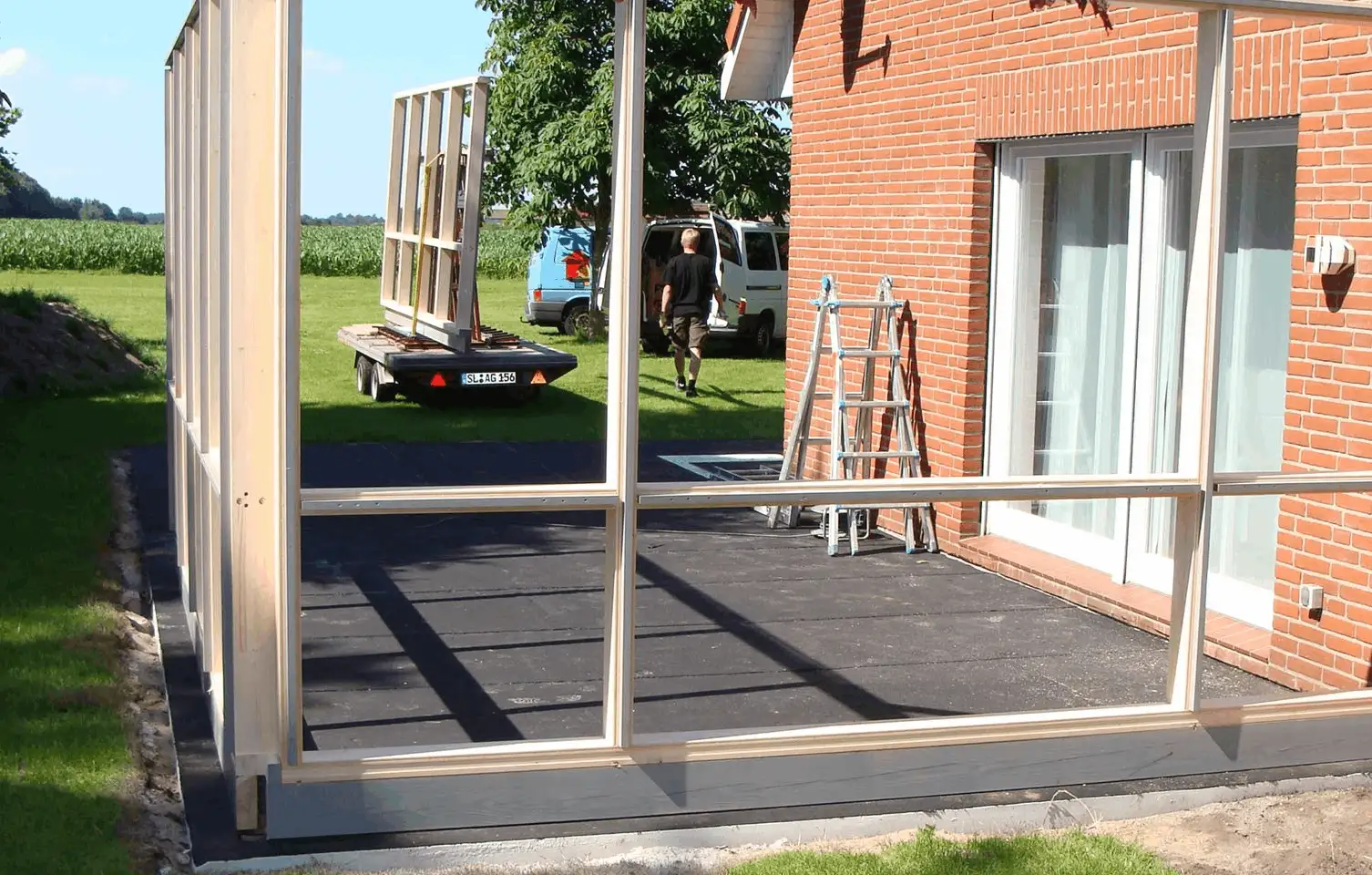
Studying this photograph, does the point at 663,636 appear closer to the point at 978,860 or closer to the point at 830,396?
the point at 978,860

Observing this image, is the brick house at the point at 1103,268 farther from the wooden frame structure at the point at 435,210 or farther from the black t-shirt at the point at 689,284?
the black t-shirt at the point at 689,284

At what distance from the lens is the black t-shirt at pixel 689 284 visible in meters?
17.9

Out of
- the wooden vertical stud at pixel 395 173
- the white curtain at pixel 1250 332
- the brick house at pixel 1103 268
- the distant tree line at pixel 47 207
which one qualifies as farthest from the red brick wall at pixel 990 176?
the distant tree line at pixel 47 207

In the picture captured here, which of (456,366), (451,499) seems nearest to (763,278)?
(456,366)

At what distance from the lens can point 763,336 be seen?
2402cm

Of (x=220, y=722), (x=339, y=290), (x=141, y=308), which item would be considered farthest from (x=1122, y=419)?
(x=339, y=290)

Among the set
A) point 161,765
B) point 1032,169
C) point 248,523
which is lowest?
point 161,765

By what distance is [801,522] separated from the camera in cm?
1073

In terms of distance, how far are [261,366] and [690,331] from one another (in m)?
13.7

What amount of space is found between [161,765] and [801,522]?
587cm

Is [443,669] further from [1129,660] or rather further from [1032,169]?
[1032,169]

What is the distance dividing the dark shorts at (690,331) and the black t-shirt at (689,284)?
0.44ft

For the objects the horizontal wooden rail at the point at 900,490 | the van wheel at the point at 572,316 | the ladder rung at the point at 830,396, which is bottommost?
the ladder rung at the point at 830,396

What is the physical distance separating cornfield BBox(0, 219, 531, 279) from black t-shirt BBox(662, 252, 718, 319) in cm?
2486
